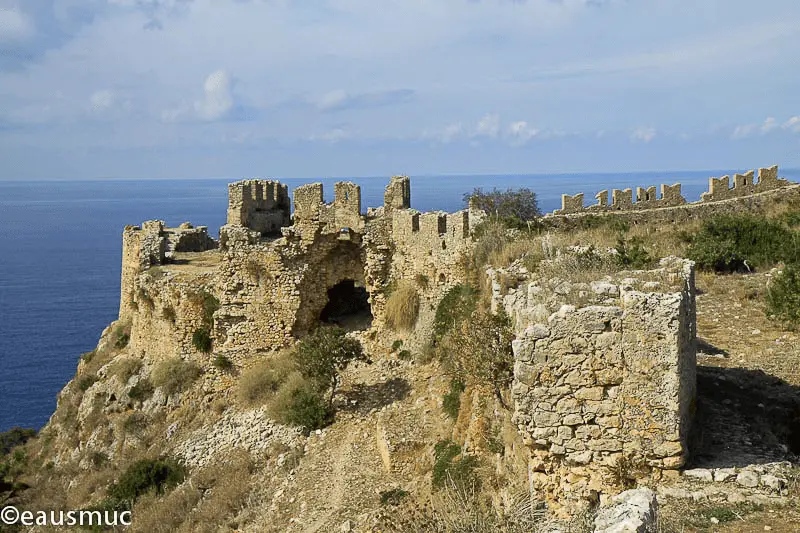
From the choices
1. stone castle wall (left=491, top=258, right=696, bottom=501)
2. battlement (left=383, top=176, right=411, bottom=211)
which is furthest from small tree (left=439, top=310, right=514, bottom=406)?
battlement (left=383, top=176, right=411, bottom=211)

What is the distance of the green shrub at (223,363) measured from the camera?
68.9ft

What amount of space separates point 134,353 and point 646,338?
19.7 m

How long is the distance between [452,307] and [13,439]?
71.6ft

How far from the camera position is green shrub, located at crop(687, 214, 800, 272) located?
20609mm

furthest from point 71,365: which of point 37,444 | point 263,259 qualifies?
point 263,259

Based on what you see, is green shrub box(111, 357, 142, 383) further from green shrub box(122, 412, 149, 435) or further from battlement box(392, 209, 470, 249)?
battlement box(392, 209, 470, 249)

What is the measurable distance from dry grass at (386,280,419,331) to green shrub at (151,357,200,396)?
585 cm

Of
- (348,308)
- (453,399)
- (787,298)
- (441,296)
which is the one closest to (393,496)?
(453,399)

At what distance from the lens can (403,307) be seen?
19.9 meters

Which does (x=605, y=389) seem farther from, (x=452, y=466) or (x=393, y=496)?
(x=393, y=496)

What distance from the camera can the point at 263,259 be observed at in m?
20.6

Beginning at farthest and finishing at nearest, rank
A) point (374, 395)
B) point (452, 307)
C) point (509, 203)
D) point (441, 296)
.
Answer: point (509, 203), point (441, 296), point (452, 307), point (374, 395)

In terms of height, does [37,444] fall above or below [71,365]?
above

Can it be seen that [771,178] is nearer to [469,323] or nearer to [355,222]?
[355,222]
